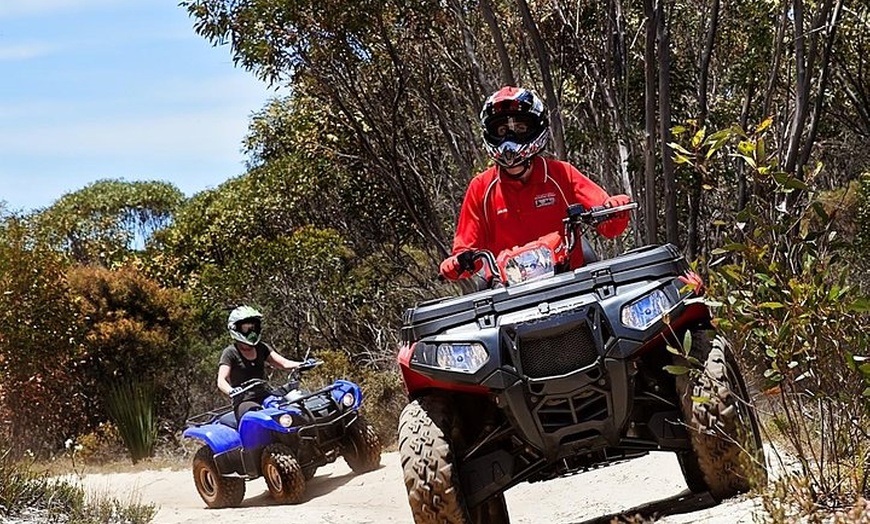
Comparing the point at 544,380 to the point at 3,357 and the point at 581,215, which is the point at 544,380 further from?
the point at 3,357

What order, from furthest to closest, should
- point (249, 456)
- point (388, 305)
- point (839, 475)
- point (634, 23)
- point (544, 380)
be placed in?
point (388, 305), point (634, 23), point (249, 456), point (544, 380), point (839, 475)

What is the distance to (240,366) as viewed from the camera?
12.8 m

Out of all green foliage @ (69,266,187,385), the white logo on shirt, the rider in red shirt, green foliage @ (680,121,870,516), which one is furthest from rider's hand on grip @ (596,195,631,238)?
green foliage @ (69,266,187,385)

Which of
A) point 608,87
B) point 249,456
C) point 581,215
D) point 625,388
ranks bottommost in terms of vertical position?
point 249,456

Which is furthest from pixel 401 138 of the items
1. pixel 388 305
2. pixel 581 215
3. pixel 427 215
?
pixel 581 215

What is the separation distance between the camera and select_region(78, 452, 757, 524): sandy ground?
640cm

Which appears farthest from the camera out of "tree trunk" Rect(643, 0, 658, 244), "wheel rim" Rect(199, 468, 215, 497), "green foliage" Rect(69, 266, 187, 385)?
"green foliage" Rect(69, 266, 187, 385)

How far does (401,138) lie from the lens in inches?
866

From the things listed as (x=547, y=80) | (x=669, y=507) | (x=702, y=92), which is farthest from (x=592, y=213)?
(x=702, y=92)

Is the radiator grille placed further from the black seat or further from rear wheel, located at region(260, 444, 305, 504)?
the black seat

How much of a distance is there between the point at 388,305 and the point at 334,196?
5777mm

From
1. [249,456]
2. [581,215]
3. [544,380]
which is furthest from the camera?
[249,456]

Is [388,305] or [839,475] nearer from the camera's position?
[839,475]

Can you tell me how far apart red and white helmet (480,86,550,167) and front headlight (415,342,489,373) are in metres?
1.34
